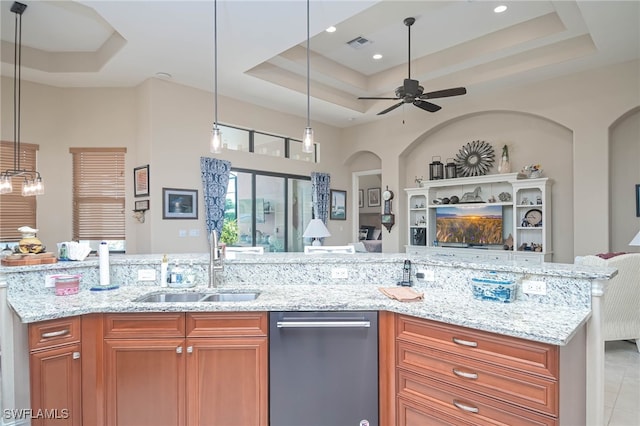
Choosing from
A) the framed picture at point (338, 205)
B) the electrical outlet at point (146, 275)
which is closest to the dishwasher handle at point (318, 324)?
the electrical outlet at point (146, 275)

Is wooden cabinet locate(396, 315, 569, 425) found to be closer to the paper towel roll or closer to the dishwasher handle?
the dishwasher handle

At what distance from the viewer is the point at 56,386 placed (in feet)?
6.35

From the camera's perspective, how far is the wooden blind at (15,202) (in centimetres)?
501

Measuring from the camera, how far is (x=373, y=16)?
167 inches

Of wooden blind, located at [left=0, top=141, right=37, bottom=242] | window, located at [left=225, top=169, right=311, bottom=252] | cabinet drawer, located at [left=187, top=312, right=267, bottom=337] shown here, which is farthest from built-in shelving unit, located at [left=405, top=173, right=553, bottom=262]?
wooden blind, located at [left=0, top=141, right=37, bottom=242]

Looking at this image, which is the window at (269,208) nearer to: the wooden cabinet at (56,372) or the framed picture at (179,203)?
the framed picture at (179,203)

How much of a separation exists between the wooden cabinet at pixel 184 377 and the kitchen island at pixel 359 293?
169 mm

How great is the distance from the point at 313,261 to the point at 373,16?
10.4 ft

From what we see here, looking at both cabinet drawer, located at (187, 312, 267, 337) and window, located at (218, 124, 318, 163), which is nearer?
cabinet drawer, located at (187, 312, 267, 337)

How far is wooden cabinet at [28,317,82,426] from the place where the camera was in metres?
1.88

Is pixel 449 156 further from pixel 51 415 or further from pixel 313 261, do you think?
pixel 51 415

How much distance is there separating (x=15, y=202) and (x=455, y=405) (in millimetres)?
6104

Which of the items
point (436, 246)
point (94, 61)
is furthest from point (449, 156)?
point (94, 61)

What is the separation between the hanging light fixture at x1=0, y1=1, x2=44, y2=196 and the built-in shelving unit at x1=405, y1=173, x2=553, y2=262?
5.83 metres
